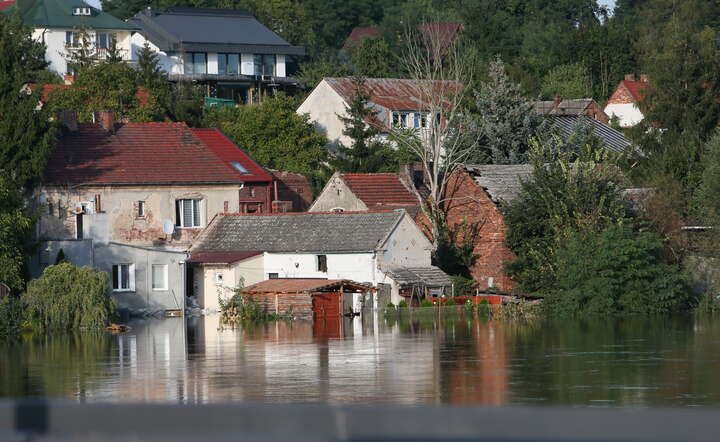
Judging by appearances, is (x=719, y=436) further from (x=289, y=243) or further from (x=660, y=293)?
(x=289, y=243)

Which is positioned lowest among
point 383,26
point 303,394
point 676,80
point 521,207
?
point 303,394

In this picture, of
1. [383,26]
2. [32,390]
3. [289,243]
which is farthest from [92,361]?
[383,26]

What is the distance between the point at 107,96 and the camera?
6156 cm

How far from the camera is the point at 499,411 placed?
3.99 metres

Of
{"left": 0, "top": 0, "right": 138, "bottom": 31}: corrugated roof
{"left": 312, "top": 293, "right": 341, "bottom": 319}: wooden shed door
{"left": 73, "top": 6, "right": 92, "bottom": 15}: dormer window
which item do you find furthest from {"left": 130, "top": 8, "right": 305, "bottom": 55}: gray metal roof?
{"left": 312, "top": 293, "right": 341, "bottom": 319}: wooden shed door

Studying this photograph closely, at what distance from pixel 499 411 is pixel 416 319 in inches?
1487

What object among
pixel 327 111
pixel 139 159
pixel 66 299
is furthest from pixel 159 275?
pixel 327 111

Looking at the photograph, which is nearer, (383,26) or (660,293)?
(660,293)

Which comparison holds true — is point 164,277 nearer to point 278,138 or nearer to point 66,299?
point 66,299

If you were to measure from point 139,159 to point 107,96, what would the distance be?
13.4 meters

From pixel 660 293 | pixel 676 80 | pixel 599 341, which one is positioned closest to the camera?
pixel 599 341

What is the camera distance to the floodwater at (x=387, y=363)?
874 inches

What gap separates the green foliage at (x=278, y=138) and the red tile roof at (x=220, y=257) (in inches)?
703

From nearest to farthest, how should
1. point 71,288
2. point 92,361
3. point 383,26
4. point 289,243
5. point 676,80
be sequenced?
point 92,361 < point 71,288 < point 289,243 < point 676,80 < point 383,26
